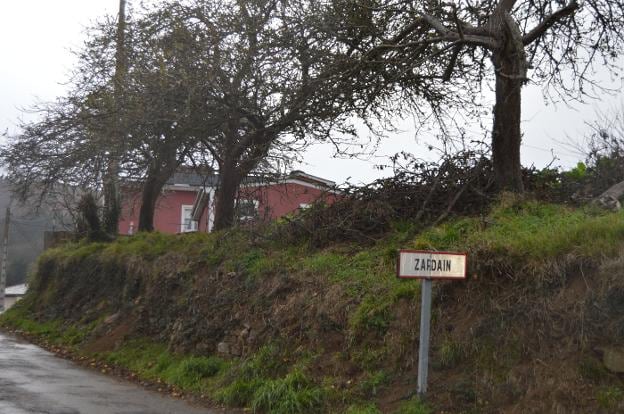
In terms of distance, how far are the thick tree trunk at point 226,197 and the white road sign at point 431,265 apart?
9618 millimetres

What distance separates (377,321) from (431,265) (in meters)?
1.54

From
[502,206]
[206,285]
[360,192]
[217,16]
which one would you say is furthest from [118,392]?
[217,16]

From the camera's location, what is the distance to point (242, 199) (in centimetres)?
1750

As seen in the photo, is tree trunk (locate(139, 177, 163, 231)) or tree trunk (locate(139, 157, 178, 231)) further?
tree trunk (locate(139, 177, 163, 231))

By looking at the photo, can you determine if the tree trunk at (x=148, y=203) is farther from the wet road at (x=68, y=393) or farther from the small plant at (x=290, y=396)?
the small plant at (x=290, y=396)

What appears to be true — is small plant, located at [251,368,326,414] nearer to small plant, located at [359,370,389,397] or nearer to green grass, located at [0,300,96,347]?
small plant, located at [359,370,389,397]

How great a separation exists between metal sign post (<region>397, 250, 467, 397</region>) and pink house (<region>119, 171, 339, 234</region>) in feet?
17.7

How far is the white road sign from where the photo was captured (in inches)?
289

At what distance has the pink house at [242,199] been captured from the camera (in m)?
16.3

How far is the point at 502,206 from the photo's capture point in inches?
412

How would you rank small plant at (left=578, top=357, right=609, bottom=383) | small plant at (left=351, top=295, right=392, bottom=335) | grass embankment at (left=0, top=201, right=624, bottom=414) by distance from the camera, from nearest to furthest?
small plant at (left=578, top=357, right=609, bottom=383), grass embankment at (left=0, top=201, right=624, bottom=414), small plant at (left=351, top=295, right=392, bottom=335)

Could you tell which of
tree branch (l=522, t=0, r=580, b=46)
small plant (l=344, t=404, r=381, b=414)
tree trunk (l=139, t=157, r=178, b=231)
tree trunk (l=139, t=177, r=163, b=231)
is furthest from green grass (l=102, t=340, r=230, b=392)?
tree trunk (l=139, t=177, r=163, b=231)

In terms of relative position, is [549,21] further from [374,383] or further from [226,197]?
[226,197]

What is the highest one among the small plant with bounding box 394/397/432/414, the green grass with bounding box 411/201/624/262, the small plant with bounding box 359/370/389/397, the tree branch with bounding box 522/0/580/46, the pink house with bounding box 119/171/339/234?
the tree branch with bounding box 522/0/580/46
